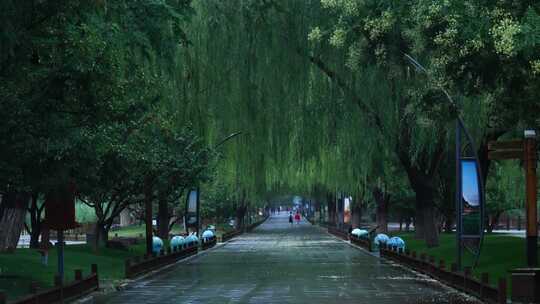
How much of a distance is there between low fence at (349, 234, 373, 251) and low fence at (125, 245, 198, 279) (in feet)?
34.1

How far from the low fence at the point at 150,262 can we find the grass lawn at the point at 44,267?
481 millimetres

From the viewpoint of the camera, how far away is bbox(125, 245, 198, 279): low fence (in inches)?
1126

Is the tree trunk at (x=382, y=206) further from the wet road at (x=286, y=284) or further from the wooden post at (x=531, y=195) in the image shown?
the wooden post at (x=531, y=195)

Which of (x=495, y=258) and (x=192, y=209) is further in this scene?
(x=192, y=209)

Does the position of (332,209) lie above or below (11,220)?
below

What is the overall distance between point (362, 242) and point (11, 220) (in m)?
27.1

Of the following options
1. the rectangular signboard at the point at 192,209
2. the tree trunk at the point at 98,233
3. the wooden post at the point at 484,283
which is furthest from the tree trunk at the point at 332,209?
the wooden post at the point at 484,283

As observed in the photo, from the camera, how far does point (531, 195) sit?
18312 mm

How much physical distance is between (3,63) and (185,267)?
20786mm

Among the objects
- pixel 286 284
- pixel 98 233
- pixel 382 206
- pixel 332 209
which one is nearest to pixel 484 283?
pixel 286 284

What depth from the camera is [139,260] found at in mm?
30703

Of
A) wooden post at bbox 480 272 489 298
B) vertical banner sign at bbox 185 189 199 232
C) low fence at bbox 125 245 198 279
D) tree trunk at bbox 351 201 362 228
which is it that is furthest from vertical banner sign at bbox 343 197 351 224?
wooden post at bbox 480 272 489 298

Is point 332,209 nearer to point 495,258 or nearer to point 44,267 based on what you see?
point 495,258

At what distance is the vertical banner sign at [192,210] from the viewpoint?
53.7 metres
